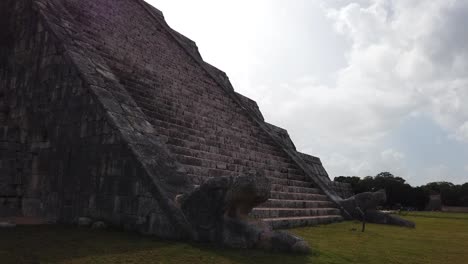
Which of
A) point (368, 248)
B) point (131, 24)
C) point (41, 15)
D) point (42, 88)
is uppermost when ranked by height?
point (131, 24)

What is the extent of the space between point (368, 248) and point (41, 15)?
806cm

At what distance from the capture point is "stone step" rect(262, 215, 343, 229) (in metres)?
7.65

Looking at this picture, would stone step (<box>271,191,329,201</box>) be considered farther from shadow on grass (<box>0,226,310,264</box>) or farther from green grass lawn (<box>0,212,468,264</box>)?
shadow on grass (<box>0,226,310,264</box>)

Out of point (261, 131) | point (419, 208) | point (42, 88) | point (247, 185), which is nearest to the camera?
point (247, 185)

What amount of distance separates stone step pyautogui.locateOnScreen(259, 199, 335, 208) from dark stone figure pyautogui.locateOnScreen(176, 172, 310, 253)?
2.73 metres

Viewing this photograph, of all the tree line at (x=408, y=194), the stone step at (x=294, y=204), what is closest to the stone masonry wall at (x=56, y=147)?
the stone step at (x=294, y=204)

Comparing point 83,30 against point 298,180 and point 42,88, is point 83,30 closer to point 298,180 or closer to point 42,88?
point 42,88

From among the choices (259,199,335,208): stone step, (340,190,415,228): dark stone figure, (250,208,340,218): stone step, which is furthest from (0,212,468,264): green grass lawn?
(340,190,415,228): dark stone figure

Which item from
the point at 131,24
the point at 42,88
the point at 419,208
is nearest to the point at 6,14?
the point at 42,88

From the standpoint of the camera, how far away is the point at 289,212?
873 centimetres

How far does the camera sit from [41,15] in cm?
887

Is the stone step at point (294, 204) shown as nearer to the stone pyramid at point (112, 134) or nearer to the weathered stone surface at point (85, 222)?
the stone pyramid at point (112, 134)

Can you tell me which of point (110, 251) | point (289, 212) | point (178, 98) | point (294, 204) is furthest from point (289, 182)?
point (110, 251)

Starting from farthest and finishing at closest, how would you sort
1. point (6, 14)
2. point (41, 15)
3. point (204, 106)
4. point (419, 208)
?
point (419, 208), point (204, 106), point (6, 14), point (41, 15)
